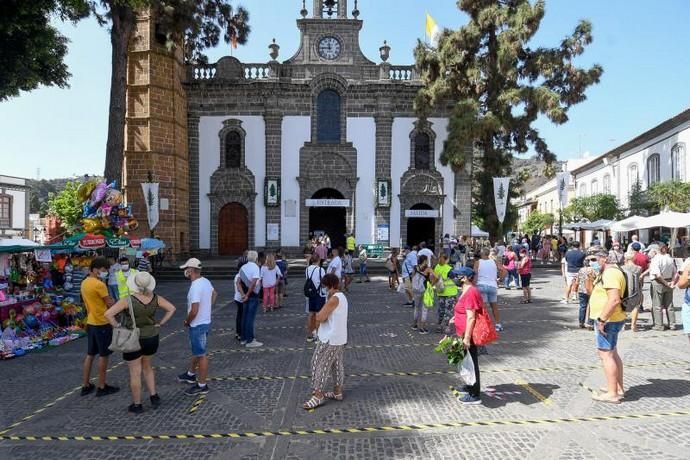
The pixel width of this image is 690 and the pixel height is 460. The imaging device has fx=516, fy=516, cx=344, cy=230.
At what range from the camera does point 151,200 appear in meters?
21.0

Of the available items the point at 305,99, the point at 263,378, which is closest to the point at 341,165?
the point at 305,99

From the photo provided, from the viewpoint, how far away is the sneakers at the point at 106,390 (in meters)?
6.60

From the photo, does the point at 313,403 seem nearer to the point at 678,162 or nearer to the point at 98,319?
the point at 98,319

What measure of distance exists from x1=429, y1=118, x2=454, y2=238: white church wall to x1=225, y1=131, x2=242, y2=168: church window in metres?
10.0

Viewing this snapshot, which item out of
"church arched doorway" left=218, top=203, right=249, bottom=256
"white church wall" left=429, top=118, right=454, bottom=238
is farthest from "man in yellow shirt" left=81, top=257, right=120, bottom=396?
"white church wall" left=429, top=118, right=454, bottom=238

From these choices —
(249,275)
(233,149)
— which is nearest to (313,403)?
(249,275)

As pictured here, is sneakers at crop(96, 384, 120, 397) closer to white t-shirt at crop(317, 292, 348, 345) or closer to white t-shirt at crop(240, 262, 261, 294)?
white t-shirt at crop(240, 262, 261, 294)

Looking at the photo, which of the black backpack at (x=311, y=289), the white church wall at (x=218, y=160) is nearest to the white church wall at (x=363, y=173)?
the white church wall at (x=218, y=160)

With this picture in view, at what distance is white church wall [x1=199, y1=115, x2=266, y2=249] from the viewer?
26453 millimetres

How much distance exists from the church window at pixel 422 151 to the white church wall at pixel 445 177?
0.46 meters

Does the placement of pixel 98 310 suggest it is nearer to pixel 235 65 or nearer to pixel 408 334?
pixel 408 334

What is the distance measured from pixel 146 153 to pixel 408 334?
17.3 meters

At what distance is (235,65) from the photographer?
26.8m

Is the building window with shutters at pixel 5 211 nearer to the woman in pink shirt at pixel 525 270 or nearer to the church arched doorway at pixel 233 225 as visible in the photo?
the church arched doorway at pixel 233 225
